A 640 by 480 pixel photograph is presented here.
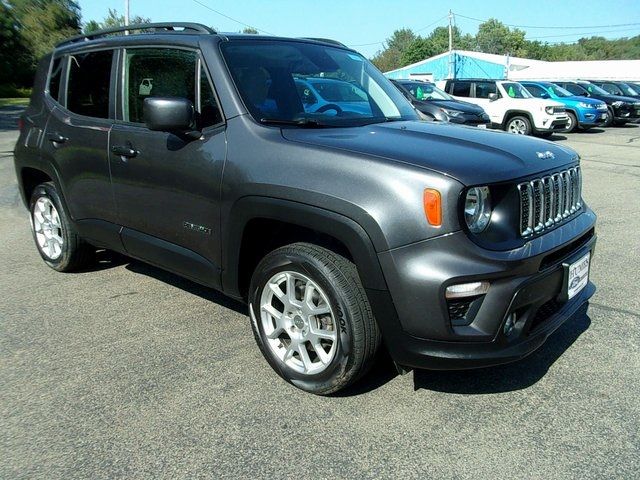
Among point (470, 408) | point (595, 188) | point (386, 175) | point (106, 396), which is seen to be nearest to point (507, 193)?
point (386, 175)

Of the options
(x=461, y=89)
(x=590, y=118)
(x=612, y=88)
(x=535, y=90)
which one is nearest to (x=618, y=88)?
(x=612, y=88)

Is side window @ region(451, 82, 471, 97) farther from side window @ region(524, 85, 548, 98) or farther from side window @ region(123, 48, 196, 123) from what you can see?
side window @ region(123, 48, 196, 123)

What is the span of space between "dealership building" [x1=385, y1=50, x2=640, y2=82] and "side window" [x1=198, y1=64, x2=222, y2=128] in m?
50.2

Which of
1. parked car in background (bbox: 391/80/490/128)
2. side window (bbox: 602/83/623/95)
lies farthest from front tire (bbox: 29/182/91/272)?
side window (bbox: 602/83/623/95)

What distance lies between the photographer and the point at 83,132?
4324 mm

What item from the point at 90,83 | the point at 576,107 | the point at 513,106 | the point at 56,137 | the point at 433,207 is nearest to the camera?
the point at 433,207

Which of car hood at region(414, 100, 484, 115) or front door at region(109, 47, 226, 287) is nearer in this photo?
front door at region(109, 47, 226, 287)

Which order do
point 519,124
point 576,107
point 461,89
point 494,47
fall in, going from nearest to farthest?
1. point 519,124
2. point 461,89
3. point 576,107
4. point 494,47

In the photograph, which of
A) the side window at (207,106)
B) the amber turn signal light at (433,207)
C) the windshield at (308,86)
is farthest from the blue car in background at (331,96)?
the amber turn signal light at (433,207)

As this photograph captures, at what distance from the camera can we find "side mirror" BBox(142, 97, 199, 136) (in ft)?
10.5

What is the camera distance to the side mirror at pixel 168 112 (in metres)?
3.20

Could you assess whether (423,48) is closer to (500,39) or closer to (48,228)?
(500,39)

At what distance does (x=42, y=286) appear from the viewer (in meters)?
4.93

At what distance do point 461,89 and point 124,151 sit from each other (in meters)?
16.9
